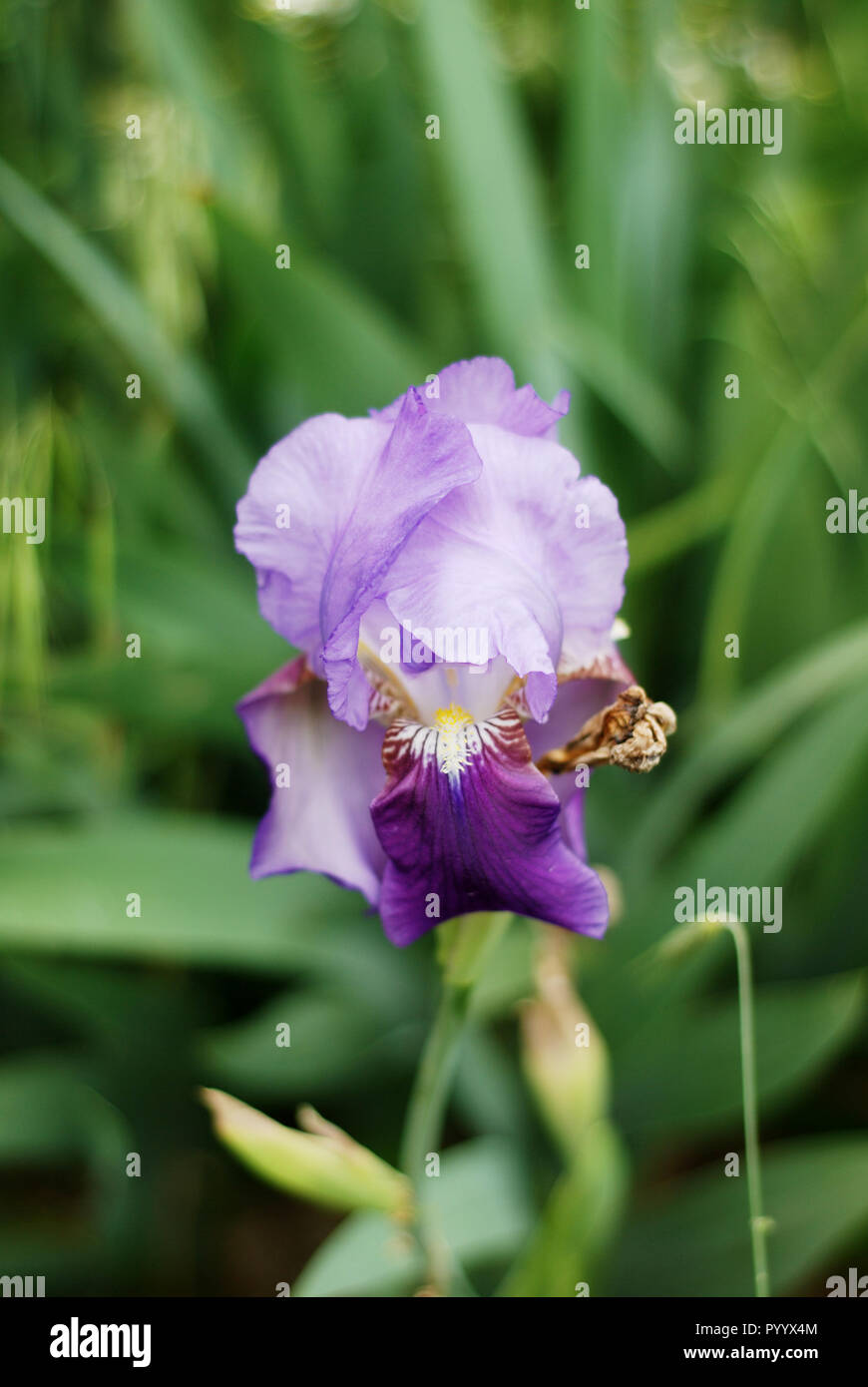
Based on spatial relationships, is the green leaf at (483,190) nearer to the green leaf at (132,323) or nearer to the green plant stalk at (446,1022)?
the green leaf at (132,323)

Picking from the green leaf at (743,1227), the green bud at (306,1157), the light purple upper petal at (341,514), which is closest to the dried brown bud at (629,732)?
the light purple upper petal at (341,514)

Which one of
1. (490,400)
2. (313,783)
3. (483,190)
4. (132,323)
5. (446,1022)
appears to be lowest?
(446,1022)

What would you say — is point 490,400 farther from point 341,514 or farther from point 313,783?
point 313,783

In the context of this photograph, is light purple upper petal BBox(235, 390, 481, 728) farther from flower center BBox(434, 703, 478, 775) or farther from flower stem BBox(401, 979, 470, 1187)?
flower stem BBox(401, 979, 470, 1187)

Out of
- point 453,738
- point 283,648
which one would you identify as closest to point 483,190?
point 283,648

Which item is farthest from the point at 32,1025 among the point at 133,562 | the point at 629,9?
the point at 629,9

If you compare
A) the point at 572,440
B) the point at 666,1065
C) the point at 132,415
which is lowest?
the point at 666,1065

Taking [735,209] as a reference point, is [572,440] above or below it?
below
